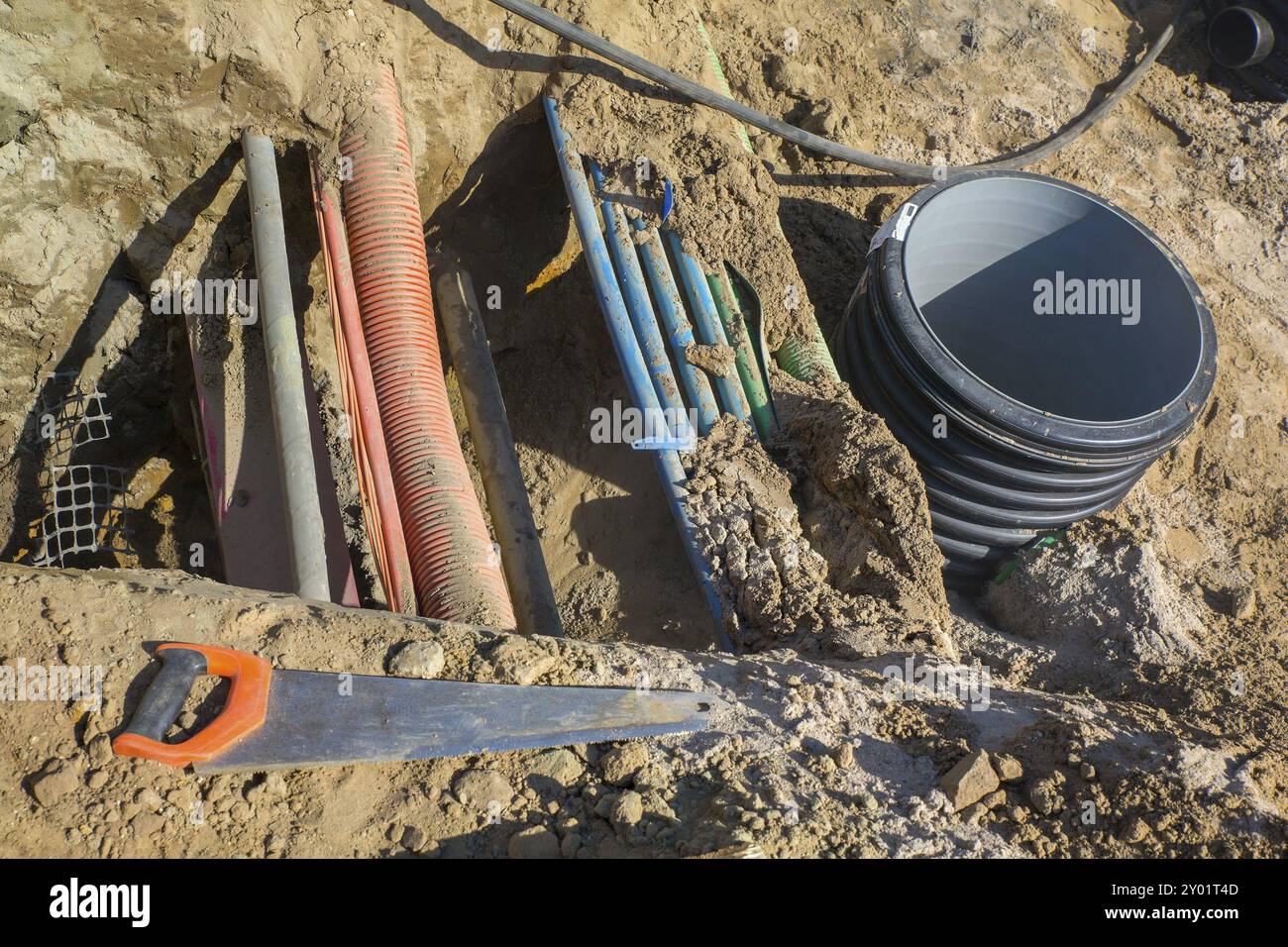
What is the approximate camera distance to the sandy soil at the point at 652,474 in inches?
71.4

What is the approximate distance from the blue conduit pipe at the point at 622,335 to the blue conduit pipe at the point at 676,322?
0.12 metres

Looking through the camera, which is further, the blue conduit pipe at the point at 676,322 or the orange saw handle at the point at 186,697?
the blue conduit pipe at the point at 676,322

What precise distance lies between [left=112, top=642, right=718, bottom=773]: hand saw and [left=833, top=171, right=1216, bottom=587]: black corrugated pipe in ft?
5.21

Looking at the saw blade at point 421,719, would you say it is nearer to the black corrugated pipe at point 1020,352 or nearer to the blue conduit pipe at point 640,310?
the blue conduit pipe at point 640,310

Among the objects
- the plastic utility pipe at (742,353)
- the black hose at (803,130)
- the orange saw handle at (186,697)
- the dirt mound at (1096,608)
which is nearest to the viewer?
the orange saw handle at (186,697)

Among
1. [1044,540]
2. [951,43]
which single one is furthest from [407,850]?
[951,43]

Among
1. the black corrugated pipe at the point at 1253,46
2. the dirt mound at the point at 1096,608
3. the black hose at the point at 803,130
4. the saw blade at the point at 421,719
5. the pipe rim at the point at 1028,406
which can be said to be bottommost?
the saw blade at the point at 421,719

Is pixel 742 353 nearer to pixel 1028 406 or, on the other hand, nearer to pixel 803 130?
pixel 1028 406

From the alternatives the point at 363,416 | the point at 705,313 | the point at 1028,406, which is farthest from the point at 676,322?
the point at 1028,406

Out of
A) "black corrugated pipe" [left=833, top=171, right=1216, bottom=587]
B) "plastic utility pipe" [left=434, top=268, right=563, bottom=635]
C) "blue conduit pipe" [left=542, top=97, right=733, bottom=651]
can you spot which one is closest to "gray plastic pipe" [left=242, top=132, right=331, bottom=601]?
"plastic utility pipe" [left=434, top=268, right=563, bottom=635]

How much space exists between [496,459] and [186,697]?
5.04ft

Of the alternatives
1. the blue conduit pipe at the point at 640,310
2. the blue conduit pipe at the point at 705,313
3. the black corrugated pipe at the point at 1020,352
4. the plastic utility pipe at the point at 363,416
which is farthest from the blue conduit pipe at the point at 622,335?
the black corrugated pipe at the point at 1020,352

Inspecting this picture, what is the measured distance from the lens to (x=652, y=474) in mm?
3391
